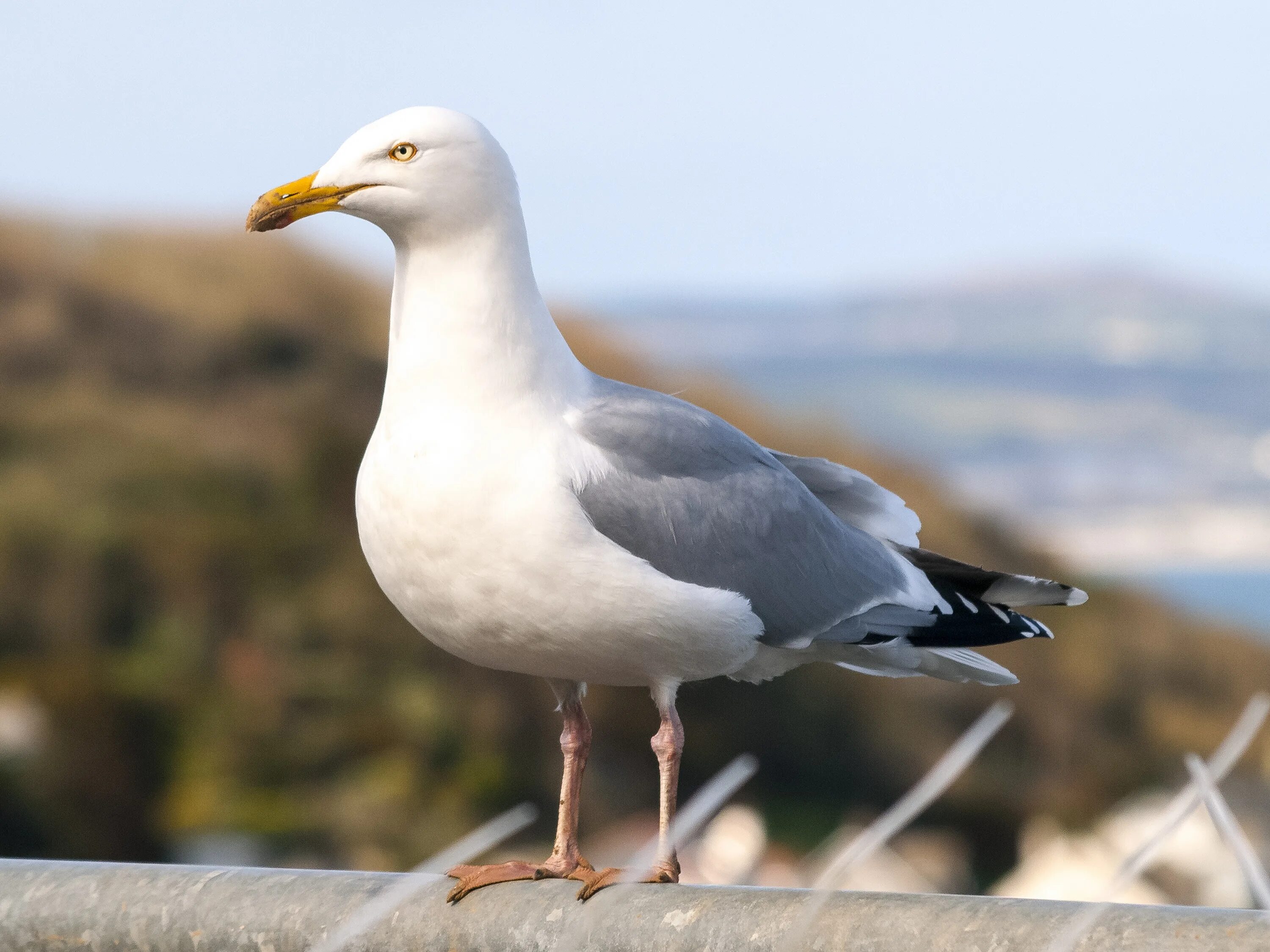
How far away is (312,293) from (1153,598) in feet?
20.0

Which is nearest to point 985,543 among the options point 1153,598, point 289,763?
point 1153,598

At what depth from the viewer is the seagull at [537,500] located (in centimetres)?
197

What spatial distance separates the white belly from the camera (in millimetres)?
1959

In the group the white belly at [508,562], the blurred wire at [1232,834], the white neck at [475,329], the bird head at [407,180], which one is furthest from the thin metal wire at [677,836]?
the bird head at [407,180]

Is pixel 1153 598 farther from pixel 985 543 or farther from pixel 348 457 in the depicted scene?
pixel 348 457

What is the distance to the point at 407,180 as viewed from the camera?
2.05 meters

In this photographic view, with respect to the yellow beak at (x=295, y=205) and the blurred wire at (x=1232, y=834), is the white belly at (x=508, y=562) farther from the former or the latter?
the blurred wire at (x=1232, y=834)

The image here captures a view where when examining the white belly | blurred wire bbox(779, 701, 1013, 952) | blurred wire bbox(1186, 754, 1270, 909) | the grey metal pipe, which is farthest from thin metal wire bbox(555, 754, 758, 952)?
blurred wire bbox(1186, 754, 1270, 909)

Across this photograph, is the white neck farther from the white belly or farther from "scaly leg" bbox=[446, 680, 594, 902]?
"scaly leg" bbox=[446, 680, 594, 902]

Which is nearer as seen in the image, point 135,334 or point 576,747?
point 576,747

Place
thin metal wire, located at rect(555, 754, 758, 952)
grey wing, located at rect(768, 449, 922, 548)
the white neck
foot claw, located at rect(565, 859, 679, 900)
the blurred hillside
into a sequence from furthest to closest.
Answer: the blurred hillside, grey wing, located at rect(768, 449, 922, 548), the white neck, foot claw, located at rect(565, 859, 679, 900), thin metal wire, located at rect(555, 754, 758, 952)

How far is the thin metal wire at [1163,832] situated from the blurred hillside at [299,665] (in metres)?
6.08

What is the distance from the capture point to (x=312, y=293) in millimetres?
10930

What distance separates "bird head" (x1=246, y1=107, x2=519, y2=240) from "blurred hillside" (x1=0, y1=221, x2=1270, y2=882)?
5.55 metres
